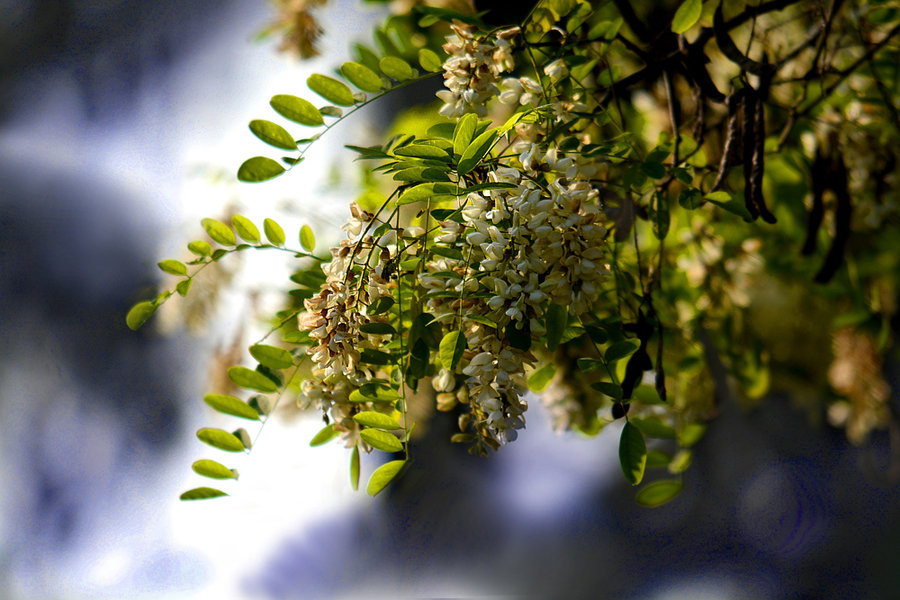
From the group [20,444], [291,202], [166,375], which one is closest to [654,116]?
[291,202]

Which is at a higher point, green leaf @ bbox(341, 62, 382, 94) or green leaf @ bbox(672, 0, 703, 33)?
green leaf @ bbox(672, 0, 703, 33)

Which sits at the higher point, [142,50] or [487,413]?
[142,50]

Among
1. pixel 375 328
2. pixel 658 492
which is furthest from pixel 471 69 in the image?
pixel 658 492

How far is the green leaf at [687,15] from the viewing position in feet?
1.03

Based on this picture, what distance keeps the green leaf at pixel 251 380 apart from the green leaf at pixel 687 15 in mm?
288

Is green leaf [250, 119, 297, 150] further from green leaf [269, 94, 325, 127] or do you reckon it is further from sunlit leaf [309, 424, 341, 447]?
sunlit leaf [309, 424, 341, 447]

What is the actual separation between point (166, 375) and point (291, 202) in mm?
288

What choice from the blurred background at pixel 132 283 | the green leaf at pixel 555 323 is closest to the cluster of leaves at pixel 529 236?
the green leaf at pixel 555 323

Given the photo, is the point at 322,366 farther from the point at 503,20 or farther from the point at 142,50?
the point at 142,50

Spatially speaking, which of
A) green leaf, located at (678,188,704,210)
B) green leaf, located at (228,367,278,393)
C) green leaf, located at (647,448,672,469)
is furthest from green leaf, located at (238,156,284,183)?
green leaf, located at (647,448,672,469)

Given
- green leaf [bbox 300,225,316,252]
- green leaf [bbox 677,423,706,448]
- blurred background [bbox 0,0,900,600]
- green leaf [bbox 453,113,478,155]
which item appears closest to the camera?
green leaf [bbox 453,113,478,155]

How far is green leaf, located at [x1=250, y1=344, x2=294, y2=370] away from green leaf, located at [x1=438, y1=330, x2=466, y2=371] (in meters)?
0.11

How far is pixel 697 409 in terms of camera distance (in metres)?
0.52

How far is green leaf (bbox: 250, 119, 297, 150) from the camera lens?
30 cm
